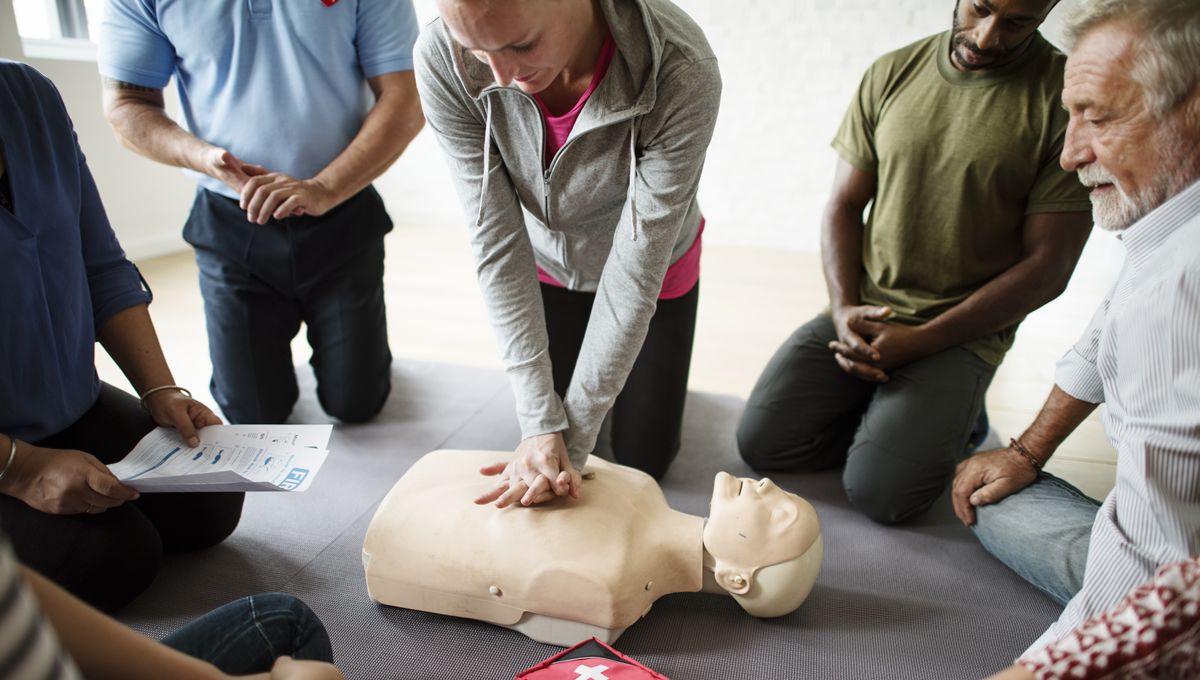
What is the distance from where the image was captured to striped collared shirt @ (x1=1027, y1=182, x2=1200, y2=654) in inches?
37.6

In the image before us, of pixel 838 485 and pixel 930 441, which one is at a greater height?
pixel 930 441

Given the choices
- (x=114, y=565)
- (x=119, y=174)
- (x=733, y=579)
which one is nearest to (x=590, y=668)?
(x=733, y=579)

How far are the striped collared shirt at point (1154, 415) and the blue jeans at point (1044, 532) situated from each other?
1.22ft

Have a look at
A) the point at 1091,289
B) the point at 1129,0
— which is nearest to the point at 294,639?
the point at 1129,0

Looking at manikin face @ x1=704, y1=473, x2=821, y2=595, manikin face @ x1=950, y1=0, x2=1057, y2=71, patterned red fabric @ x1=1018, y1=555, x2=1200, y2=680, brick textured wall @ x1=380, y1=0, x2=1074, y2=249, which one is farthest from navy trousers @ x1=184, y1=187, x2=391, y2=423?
brick textured wall @ x1=380, y1=0, x2=1074, y2=249

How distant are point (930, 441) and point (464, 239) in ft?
10.1

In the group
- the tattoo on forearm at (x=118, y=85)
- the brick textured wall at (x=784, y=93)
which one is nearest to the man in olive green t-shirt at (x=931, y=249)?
the tattoo on forearm at (x=118, y=85)

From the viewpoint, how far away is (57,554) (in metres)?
1.25

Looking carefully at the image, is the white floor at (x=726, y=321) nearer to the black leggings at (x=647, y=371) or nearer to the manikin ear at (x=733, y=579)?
the black leggings at (x=647, y=371)

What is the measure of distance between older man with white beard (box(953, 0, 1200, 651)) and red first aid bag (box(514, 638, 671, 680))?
59cm

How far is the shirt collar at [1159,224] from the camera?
1053 millimetres

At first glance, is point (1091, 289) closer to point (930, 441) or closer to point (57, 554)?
point (930, 441)

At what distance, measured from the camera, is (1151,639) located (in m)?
0.66

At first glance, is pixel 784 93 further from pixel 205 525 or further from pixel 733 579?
pixel 205 525
